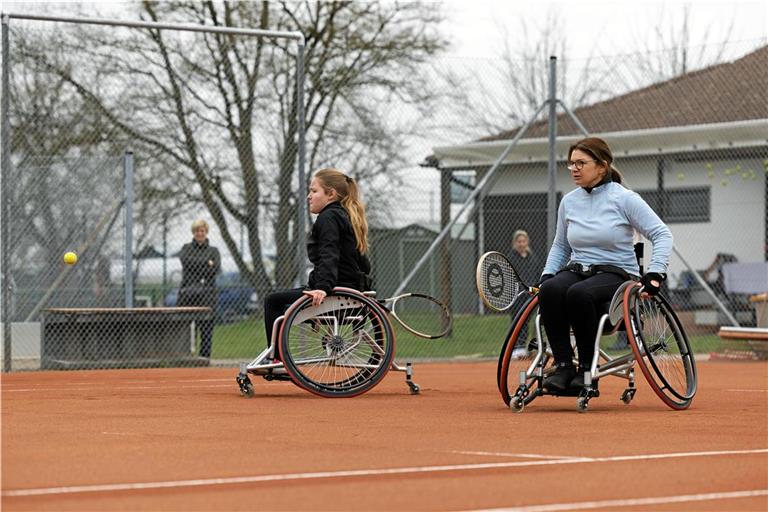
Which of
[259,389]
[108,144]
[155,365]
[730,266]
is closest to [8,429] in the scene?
[259,389]

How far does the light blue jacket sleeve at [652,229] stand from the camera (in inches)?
289

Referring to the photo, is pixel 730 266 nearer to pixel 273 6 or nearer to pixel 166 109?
pixel 166 109

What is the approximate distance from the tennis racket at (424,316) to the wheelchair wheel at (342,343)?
0.45 m

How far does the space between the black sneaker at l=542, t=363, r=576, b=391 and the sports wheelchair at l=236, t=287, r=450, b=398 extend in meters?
1.23

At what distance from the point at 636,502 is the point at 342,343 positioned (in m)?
4.22

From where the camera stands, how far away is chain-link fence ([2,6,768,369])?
1253cm

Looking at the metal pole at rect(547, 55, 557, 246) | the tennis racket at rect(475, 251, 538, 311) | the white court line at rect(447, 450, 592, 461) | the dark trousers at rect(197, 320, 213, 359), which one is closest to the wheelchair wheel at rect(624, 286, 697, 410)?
A: the tennis racket at rect(475, 251, 538, 311)

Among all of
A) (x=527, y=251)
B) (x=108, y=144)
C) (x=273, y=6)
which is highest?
(x=273, y=6)

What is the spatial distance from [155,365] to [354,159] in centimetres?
287

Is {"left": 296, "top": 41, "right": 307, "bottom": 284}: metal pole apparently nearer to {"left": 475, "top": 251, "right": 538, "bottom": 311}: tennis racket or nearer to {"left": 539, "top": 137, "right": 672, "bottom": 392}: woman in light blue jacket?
{"left": 475, "top": 251, "right": 538, "bottom": 311}: tennis racket

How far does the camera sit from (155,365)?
1248 cm

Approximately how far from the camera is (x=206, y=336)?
42.2ft

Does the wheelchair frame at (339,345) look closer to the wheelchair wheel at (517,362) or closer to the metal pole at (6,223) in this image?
the wheelchair wheel at (517,362)

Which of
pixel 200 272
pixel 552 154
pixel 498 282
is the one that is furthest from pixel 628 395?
pixel 552 154
